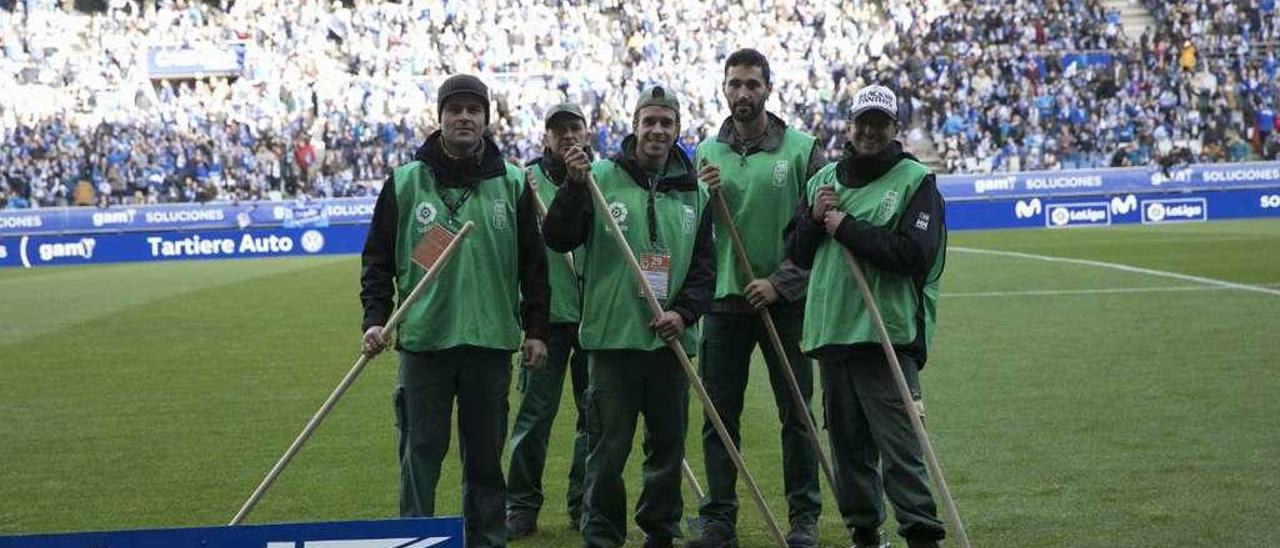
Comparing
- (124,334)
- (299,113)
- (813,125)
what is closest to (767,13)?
(813,125)

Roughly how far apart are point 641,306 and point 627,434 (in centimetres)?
54

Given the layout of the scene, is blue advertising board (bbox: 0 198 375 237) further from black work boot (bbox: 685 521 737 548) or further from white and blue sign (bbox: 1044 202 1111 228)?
black work boot (bbox: 685 521 737 548)

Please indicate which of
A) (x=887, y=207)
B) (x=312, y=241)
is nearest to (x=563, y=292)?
(x=887, y=207)

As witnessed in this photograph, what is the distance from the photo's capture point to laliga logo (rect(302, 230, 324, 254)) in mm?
38625

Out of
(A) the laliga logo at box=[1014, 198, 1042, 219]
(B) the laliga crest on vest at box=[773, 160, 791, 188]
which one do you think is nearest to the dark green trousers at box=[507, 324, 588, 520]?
(B) the laliga crest on vest at box=[773, 160, 791, 188]

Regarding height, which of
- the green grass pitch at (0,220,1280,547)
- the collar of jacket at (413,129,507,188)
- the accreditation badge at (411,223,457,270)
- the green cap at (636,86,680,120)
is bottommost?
the green grass pitch at (0,220,1280,547)

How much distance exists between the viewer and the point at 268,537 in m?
5.24

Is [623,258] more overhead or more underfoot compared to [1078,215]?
more overhead

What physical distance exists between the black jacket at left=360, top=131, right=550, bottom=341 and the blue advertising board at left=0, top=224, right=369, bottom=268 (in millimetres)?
31322

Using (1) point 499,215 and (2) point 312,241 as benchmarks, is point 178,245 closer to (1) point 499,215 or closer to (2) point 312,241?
(2) point 312,241

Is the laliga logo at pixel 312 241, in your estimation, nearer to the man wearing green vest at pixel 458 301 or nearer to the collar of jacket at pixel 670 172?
the collar of jacket at pixel 670 172

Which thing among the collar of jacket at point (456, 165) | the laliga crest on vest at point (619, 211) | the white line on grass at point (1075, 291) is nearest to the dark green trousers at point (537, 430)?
the laliga crest on vest at point (619, 211)

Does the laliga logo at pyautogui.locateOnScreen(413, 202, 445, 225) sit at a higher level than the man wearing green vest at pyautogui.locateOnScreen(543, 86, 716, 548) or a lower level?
higher

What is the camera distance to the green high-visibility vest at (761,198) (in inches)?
308
